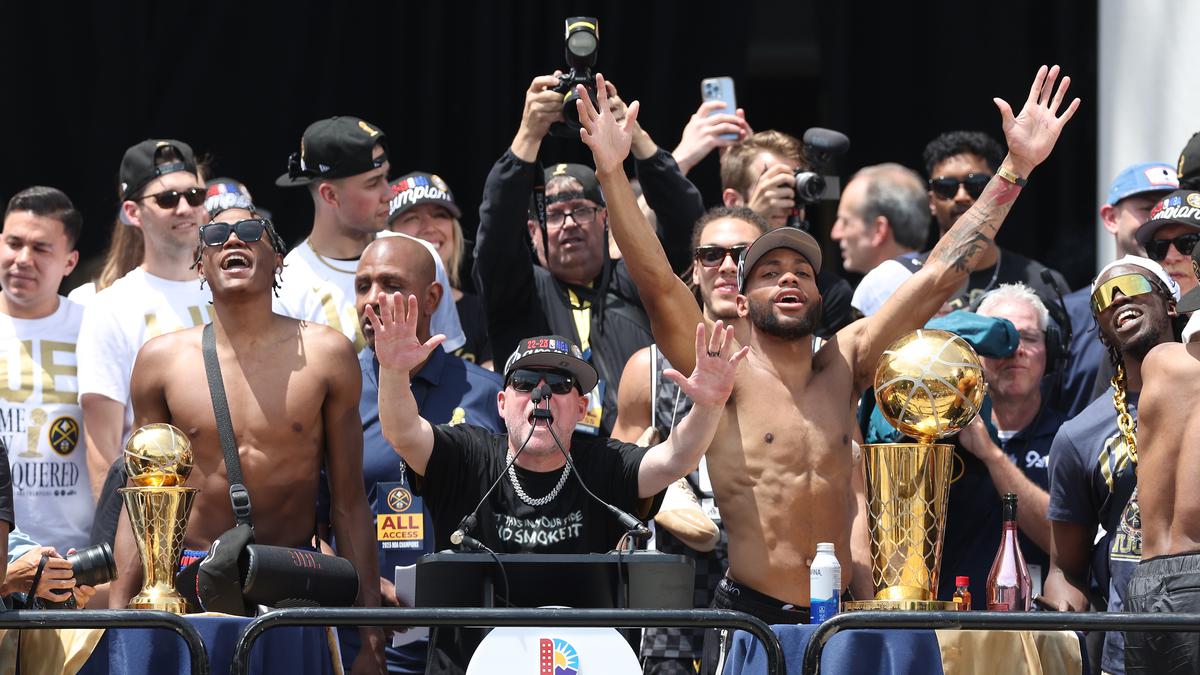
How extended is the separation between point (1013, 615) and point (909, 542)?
63cm

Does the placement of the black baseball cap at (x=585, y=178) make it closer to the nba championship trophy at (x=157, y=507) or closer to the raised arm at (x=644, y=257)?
the raised arm at (x=644, y=257)

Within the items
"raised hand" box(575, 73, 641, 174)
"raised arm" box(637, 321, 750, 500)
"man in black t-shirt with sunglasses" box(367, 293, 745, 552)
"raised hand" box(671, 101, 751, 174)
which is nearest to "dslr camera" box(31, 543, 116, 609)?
"man in black t-shirt with sunglasses" box(367, 293, 745, 552)

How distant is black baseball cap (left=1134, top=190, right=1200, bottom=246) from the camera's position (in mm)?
5961

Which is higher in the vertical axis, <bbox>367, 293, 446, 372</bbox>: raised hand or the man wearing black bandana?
the man wearing black bandana

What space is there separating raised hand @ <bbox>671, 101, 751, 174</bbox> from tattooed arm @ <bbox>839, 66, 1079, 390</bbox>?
1.38 m

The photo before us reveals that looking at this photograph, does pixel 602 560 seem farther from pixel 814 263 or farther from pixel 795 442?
pixel 814 263

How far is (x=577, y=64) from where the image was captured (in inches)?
237

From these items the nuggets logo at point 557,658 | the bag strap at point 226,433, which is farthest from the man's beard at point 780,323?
the bag strap at point 226,433

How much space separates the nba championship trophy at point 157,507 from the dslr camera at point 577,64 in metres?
1.81

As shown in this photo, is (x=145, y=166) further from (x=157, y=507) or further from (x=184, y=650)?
(x=184, y=650)

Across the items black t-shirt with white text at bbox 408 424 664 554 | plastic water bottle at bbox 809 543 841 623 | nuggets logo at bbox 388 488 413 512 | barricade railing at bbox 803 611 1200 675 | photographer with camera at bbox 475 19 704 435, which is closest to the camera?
barricade railing at bbox 803 611 1200 675

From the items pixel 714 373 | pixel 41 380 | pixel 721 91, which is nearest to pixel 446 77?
pixel 721 91

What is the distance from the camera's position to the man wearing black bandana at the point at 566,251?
6160 mm

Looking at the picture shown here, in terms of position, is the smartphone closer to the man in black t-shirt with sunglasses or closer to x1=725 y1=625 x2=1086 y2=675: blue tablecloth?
the man in black t-shirt with sunglasses
